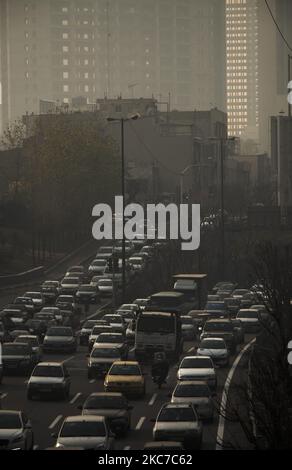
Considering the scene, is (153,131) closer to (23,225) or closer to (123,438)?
(23,225)

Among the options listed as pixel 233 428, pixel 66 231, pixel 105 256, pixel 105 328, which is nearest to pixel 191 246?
pixel 105 256

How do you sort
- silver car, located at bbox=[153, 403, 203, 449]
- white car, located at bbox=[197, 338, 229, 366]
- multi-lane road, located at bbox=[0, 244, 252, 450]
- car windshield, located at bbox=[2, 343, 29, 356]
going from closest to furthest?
silver car, located at bbox=[153, 403, 203, 449] < multi-lane road, located at bbox=[0, 244, 252, 450] < car windshield, located at bbox=[2, 343, 29, 356] < white car, located at bbox=[197, 338, 229, 366]

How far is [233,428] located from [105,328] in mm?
15915

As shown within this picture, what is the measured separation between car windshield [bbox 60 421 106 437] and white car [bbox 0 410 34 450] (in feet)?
1.98

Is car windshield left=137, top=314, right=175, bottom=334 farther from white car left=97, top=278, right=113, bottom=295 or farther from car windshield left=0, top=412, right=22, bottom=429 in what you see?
white car left=97, top=278, right=113, bottom=295

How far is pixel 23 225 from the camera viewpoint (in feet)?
253

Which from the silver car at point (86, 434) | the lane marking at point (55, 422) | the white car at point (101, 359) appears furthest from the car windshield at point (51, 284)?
the silver car at point (86, 434)

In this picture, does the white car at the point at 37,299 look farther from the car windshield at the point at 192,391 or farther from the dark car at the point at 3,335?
the car windshield at the point at 192,391

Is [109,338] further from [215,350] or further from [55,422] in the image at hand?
[55,422]

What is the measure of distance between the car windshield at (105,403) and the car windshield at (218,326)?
15.5 metres

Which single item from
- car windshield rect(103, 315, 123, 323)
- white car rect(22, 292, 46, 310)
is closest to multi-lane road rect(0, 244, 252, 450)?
car windshield rect(103, 315, 123, 323)

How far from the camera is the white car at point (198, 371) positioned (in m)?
30.2

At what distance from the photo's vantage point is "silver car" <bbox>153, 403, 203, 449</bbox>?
22.2 metres
